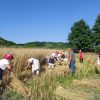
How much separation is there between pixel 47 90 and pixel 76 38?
69651mm

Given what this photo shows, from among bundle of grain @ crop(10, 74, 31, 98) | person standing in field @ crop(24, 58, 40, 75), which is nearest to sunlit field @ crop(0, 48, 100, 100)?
bundle of grain @ crop(10, 74, 31, 98)

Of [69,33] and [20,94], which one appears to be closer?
[20,94]

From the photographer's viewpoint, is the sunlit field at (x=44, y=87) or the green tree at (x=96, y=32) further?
the green tree at (x=96, y=32)

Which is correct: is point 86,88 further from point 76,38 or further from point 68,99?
point 76,38

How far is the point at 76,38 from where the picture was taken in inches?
3248

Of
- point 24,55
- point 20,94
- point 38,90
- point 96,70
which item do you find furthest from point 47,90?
point 96,70

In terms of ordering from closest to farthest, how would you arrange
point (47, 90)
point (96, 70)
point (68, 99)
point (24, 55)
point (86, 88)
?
point (68, 99) → point (47, 90) → point (86, 88) → point (24, 55) → point (96, 70)

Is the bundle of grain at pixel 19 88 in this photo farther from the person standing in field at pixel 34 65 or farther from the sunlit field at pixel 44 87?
the person standing in field at pixel 34 65

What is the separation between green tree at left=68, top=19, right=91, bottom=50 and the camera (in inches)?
3167

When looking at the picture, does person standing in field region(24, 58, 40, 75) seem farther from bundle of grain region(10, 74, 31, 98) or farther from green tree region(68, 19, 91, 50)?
green tree region(68, 19, 91, 50)

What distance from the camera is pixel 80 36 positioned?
81.8 metres

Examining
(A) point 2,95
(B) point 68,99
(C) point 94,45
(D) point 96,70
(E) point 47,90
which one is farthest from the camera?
(C) point 94,45

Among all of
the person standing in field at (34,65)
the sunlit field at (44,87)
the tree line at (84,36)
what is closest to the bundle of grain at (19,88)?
the sunlit field at (44,87)

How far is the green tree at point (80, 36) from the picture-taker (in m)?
80.4
